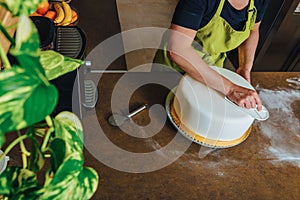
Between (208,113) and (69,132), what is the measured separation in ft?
2.04

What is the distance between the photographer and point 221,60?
1.56m

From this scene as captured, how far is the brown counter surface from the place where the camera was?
951 mm

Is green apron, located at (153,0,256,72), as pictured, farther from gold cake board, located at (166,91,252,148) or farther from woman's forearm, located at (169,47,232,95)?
gold cake board, located at (166,91,252,148)

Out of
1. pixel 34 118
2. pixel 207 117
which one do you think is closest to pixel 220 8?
pixel 207 117

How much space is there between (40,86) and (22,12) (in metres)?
0.09

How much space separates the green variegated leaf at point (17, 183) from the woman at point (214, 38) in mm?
722

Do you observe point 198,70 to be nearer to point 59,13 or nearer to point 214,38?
point 214,38

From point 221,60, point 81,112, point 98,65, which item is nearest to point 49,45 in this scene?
point 81,112

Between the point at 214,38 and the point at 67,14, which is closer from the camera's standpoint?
the point at 214,38

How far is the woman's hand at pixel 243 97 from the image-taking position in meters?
1.05

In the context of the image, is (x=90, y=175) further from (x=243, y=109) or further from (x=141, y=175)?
(x=243, y=109)

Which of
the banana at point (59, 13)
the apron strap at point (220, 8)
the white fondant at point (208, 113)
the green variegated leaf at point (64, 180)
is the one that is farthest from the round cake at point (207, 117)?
the banana at point (59, 13)

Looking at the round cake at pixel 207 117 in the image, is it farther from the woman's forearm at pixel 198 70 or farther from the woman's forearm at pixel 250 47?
the woman's forearm at pixel 250 47

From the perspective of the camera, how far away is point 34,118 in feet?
1.03
